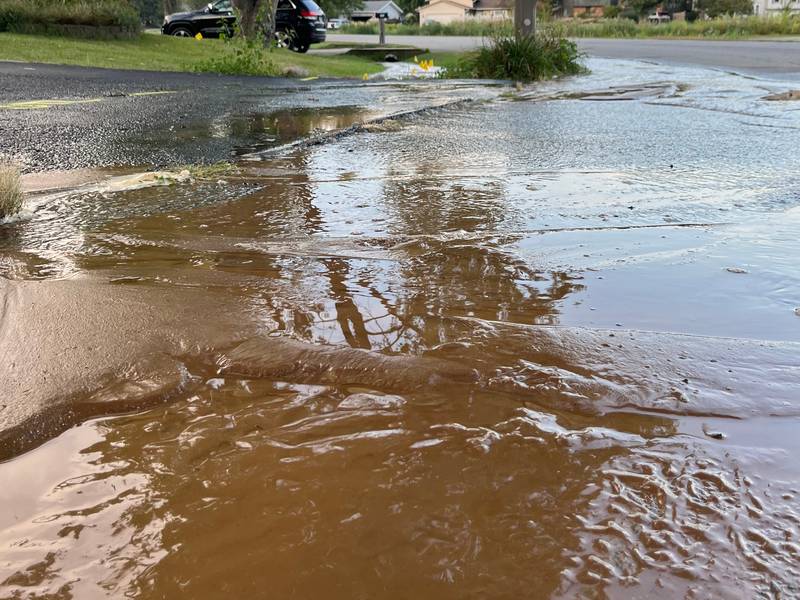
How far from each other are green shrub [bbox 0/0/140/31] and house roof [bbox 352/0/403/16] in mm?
84289

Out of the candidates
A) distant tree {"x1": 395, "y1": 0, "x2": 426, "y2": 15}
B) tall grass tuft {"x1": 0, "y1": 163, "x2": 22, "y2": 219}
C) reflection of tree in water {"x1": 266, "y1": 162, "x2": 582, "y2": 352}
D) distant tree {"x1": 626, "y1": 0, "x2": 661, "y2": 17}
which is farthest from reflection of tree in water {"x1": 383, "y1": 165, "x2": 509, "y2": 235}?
distant tree {"x1": 395, "y1": 0, "x2": 426, "y2": 15}

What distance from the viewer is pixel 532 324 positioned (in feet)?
7.72

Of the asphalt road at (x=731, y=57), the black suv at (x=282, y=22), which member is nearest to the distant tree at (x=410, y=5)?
the asphalt road at (x=731, y=57)

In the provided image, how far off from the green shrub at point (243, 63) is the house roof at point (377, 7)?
291ft

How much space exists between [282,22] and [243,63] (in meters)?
8.70

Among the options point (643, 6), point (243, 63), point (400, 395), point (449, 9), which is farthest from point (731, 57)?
point (449, 9)

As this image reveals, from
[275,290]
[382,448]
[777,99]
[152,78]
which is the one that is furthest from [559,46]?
[382,448]

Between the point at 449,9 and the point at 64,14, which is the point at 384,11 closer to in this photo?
the point at 449,9

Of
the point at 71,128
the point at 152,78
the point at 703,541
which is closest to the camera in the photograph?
the point at 703,541

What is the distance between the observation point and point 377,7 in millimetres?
103688

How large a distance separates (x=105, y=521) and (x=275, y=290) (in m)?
1.31

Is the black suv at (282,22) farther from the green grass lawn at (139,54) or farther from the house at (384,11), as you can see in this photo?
the house at (384,11)

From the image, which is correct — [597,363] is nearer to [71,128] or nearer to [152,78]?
[71,128]

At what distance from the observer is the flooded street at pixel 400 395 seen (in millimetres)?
1318
